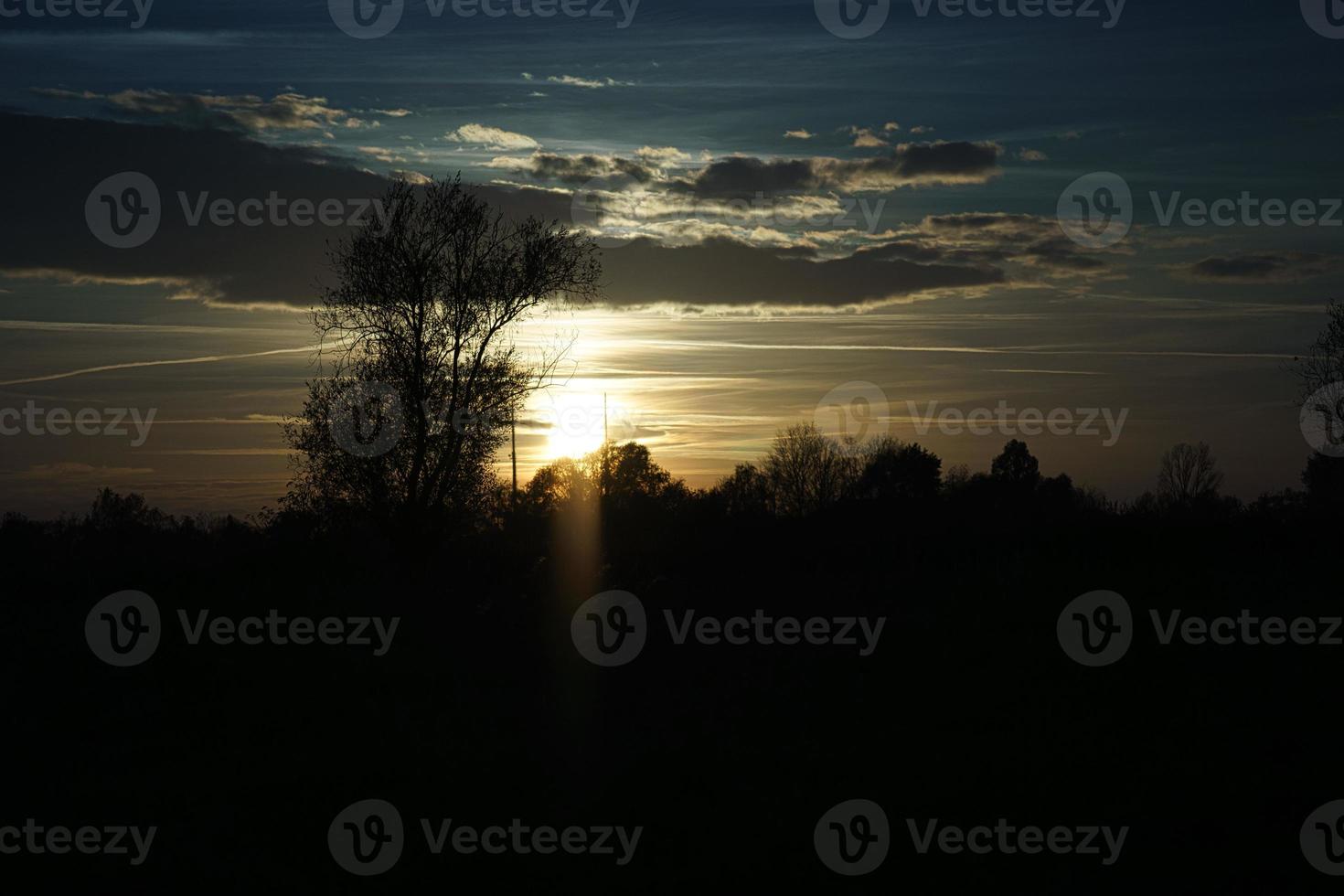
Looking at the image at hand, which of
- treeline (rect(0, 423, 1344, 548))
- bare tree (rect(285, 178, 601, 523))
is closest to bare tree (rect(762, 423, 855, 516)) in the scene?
treeline (rect(0, 423, 1344, 548))

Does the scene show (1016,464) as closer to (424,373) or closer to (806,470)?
(806,470)

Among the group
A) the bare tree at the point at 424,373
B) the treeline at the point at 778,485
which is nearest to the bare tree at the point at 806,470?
the treeline at the point at 778,485

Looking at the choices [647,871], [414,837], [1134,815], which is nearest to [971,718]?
[1134,815]

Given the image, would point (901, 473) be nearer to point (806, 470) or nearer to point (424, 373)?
point (806, 470)

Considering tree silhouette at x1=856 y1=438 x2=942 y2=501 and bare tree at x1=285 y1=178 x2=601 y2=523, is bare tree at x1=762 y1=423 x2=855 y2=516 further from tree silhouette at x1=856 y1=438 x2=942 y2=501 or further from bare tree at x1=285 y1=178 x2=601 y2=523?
bare tree at x1=285 y1=178 x2=601 y2=523

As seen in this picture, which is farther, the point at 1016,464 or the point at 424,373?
the point at 1016,464

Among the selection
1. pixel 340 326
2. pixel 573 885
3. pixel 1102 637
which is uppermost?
pixel 340 326

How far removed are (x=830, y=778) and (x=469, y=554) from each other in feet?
69.2

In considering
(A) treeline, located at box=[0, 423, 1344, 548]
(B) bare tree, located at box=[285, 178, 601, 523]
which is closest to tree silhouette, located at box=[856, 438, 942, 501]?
(A) treeline, located at box=[0, 423, 1344, 548]

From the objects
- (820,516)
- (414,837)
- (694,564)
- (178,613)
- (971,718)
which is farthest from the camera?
(820,516)

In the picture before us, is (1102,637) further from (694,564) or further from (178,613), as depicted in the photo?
(178,613)

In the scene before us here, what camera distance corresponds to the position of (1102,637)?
21844 mm

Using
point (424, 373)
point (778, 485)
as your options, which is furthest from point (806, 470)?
point (424, 373)

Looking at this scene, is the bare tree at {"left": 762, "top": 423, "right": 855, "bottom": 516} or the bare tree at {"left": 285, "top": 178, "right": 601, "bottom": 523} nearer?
the bare tree at {"left": 285, "top": 178, "right": 601, "bottom": 523}
